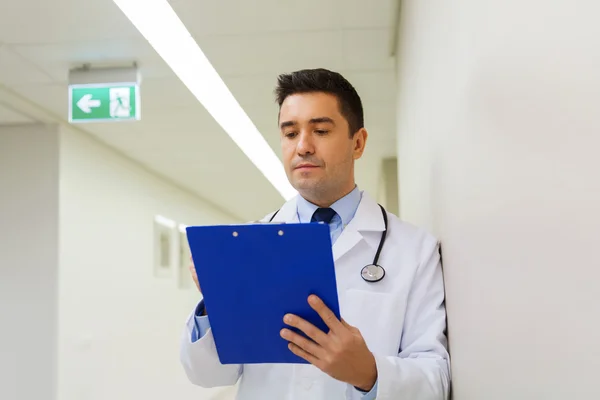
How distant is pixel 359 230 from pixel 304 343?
1.64 ft

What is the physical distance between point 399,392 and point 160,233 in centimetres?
625

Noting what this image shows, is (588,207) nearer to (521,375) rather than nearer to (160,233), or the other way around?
(521,375)

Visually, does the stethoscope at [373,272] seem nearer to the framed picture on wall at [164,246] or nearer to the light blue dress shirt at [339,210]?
the light blue dress shirt at [339,210]

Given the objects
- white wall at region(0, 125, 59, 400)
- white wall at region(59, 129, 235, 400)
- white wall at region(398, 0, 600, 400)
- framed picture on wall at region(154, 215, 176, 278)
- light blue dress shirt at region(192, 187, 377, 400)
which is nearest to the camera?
white wall at region(398, 0, 600, 400)

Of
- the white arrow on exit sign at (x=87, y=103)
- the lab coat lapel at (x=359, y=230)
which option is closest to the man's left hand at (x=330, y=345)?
the lab coat lapel at (x=359, y=230)

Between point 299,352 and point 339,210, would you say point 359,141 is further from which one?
point 299,352

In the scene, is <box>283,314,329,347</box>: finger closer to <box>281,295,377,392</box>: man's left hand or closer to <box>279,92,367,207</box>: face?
<box>281,295,377,392</box>: man's left hand

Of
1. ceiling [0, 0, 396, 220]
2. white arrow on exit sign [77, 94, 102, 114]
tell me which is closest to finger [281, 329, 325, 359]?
ceiling [0, 0, 396, 220]

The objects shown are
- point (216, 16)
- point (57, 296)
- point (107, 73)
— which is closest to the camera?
point (216, 16)

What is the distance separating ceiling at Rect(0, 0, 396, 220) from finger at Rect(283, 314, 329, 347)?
6.72 feet

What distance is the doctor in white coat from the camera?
57.3 inches

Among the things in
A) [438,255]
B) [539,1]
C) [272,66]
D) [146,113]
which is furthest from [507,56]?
[146,113]

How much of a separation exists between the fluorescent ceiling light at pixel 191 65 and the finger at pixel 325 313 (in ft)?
6.87

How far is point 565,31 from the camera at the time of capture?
55 centimetres
